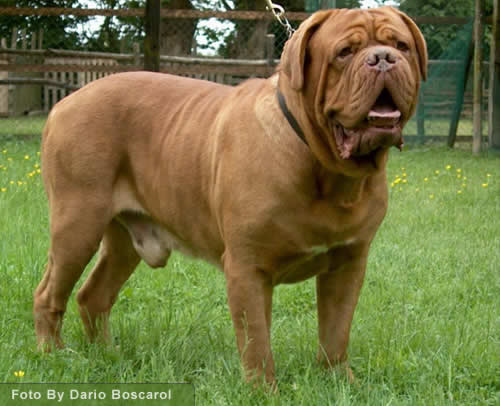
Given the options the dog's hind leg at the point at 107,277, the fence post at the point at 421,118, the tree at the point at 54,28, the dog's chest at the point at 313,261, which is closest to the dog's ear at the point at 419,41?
the dog's chest at the point at 313,261

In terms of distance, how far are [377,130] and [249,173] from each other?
20.6 inches

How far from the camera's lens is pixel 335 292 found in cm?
314

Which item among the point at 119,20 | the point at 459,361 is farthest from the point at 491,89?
the point at 119,20

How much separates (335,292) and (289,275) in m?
0.26

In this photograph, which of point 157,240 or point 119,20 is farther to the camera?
point 119,20

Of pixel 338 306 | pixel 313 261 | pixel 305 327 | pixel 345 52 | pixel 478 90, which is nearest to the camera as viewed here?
pixel 345 52

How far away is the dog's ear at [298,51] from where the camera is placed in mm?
2654

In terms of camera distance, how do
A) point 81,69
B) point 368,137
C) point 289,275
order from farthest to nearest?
point 81,69
point 289,275
point 368,137

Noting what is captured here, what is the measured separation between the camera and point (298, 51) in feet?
8.73

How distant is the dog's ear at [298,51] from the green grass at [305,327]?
111 centimetres

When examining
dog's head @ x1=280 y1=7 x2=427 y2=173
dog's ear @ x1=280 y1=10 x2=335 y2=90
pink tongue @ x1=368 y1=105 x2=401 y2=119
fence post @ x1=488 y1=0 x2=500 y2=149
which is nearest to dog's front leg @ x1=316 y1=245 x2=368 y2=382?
dog's head @ x1=280 y1=7 x2=427 y2=173

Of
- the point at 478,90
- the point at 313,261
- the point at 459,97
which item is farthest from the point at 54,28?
the point at 313,261

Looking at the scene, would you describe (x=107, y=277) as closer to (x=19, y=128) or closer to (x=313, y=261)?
(x=313, y=261)

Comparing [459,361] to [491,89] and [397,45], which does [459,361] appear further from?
[491,89]
